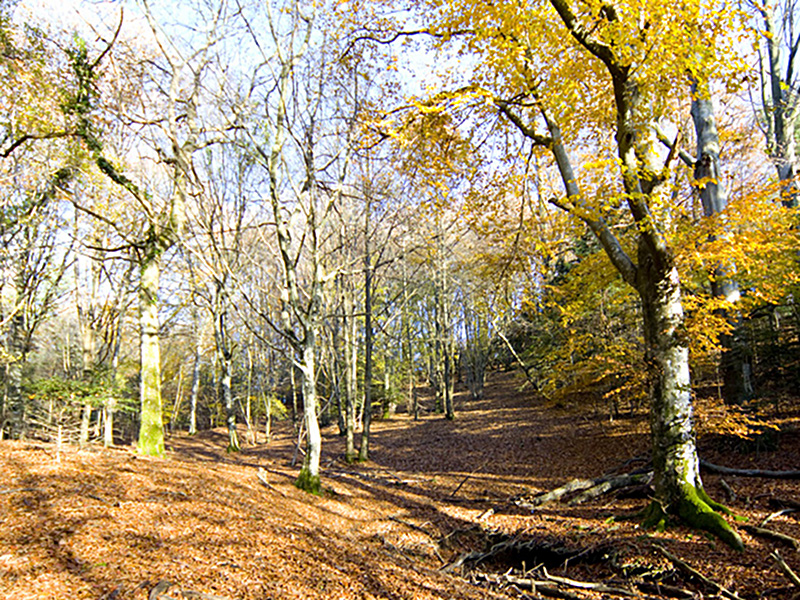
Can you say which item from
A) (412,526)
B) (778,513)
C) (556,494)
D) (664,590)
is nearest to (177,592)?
(664,590)

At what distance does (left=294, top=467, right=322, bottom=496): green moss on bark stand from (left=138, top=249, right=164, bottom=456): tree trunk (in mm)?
3078

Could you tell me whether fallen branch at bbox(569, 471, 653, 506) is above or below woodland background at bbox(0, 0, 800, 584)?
below

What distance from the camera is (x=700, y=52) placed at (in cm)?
453

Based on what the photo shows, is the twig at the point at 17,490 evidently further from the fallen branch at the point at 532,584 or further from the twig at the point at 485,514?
the twig at the point at 485,514

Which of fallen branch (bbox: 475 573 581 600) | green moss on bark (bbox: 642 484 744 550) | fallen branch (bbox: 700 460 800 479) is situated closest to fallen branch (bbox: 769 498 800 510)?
green moss on bark (bbox: 642 484 744 550)

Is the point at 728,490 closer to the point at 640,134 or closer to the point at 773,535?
the point at 773,535

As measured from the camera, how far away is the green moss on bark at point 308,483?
7602mm

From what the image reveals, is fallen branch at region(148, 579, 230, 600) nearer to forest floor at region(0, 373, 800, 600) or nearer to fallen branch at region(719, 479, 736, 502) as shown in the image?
forest floor at region(0, 373, 800, 600)

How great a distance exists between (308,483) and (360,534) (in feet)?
6.61

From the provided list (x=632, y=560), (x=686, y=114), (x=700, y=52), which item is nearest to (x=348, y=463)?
(x=632, y=560)

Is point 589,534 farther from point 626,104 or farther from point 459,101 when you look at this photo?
point 459,101

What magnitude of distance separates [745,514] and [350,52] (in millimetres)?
9557

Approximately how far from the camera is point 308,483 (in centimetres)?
765

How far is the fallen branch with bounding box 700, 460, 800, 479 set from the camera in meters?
6.06
